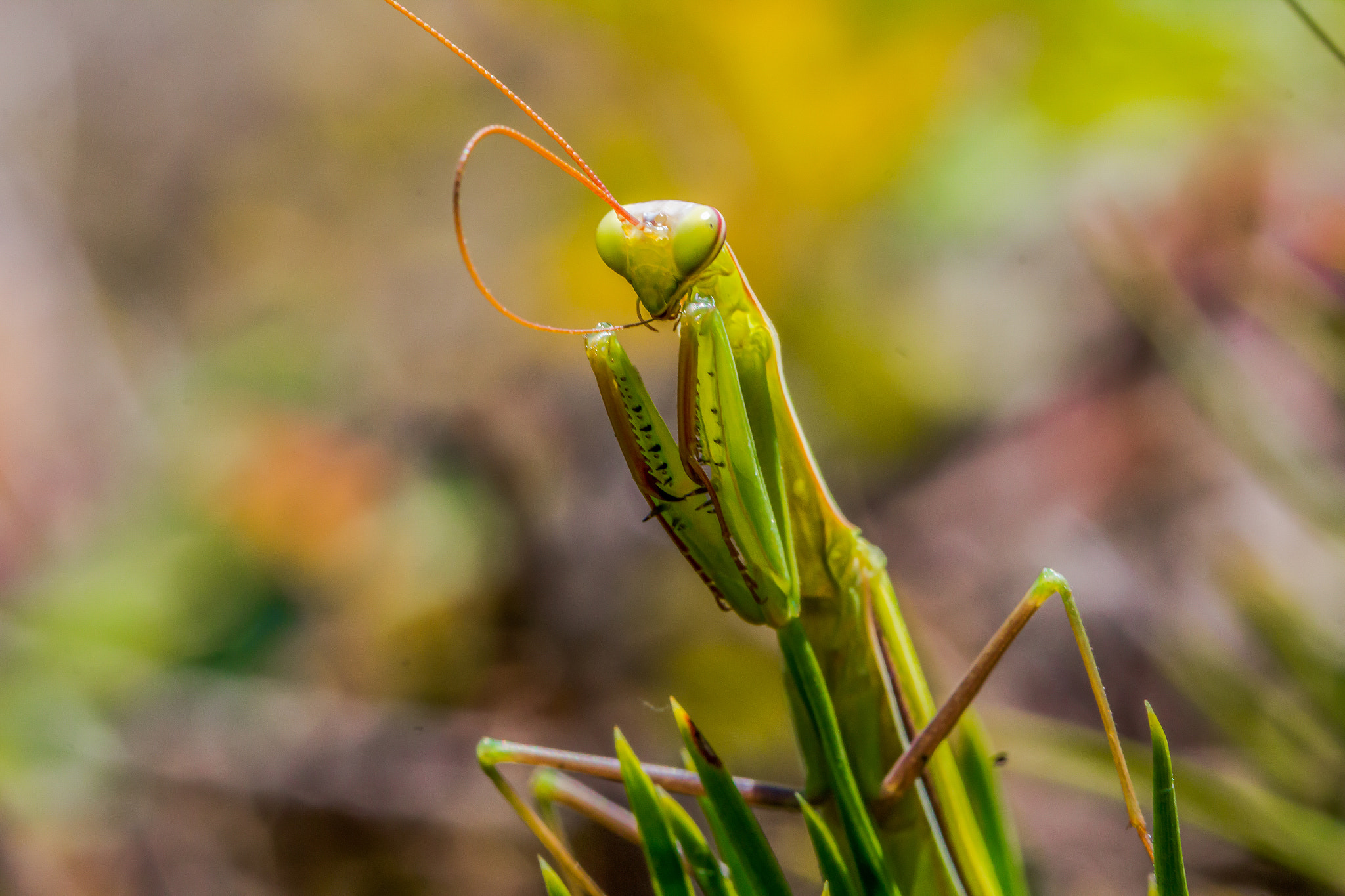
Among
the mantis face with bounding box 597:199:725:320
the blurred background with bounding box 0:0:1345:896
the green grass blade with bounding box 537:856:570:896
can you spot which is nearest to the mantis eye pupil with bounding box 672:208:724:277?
the mantis face with bounding box 597:199:725:320

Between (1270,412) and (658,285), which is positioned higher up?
(658,285)

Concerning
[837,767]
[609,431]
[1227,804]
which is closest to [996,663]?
[837,767]

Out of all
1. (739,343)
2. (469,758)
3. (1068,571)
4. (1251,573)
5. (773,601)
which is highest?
(739,343)

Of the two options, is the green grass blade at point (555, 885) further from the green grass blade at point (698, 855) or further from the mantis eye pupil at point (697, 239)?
the mantis eye pupil at point (697, 239)

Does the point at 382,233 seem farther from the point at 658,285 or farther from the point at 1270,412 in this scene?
the point at 1270,412

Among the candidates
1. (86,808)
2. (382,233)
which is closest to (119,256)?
(382,233)
